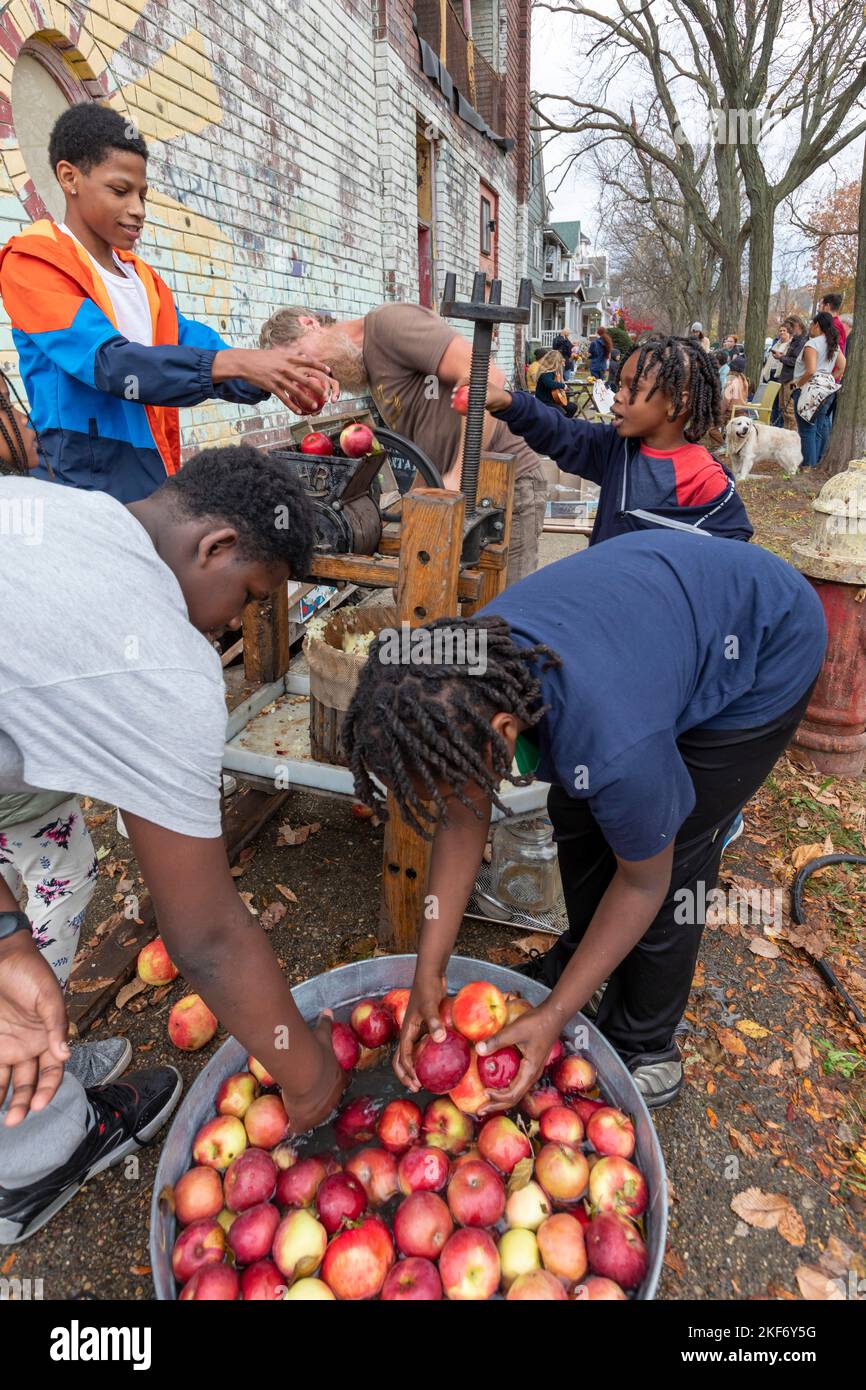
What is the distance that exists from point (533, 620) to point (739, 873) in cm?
258

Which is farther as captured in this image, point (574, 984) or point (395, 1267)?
point (574, 984)

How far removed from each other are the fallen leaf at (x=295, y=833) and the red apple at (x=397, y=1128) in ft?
6.19

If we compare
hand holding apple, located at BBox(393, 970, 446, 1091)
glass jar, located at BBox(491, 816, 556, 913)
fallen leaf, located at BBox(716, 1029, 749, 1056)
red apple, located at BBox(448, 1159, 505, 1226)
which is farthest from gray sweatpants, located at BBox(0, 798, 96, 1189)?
fallen leaf, located at BBox(716, 1029, 749, 1056)

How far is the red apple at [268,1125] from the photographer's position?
6.17 feet

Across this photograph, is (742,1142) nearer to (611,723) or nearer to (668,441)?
(611,723)

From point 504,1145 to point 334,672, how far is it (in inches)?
59.9

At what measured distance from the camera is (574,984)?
1.75 meters

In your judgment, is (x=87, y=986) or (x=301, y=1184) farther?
(x=87, y=986)

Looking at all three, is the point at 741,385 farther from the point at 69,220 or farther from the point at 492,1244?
the point at 492,1244

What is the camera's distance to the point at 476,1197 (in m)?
1.74

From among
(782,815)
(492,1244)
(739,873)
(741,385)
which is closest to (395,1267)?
(492,1244)

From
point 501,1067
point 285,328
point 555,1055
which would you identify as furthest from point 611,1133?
point 285,328

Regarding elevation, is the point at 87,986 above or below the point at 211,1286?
below

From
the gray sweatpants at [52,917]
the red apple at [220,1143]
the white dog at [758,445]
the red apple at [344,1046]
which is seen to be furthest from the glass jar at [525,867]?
the white dog at [758,445]
